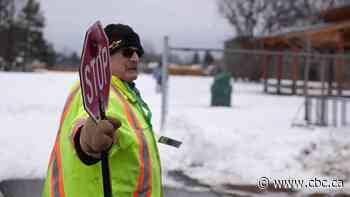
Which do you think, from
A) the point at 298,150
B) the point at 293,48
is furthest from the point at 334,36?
the point at 298,150

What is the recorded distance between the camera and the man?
178 centimetres

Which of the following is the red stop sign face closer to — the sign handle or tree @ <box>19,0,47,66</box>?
the sign handle

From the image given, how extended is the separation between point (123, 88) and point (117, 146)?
1.27 ft

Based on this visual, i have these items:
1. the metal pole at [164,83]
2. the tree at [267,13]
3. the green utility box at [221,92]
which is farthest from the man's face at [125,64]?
the tree at [267,13]

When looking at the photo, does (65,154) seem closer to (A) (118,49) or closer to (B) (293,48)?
(A) (118,49)

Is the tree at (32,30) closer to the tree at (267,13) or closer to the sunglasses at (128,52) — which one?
the tree at (267,13)

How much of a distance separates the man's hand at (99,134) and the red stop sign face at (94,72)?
1.2 inches

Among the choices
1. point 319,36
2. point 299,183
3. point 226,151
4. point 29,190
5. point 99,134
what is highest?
point 319,36

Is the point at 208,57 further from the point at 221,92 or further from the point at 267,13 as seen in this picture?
the point at 267,13

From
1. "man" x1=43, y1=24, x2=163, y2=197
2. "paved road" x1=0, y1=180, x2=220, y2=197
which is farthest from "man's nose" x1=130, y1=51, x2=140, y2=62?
"paved road" x1=0, y1=180, x2=220, y2=197

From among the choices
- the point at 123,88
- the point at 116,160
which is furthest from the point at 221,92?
the point at 116,160

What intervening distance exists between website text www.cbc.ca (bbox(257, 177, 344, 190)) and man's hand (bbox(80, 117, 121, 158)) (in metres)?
5.37

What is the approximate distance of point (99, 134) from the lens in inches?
62.0

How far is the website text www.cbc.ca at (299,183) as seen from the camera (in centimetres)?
679
